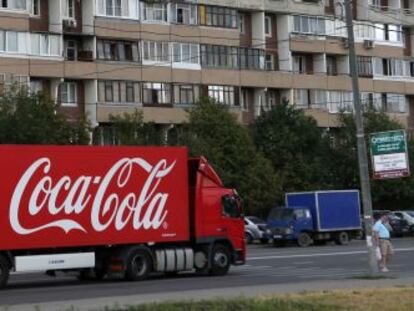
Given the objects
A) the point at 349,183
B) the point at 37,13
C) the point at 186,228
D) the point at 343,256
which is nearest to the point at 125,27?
the point at 37,13

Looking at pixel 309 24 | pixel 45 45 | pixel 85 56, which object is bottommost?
pixel 85 56

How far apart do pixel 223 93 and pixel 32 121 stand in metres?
22.0

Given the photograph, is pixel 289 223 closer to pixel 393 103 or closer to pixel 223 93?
pixel 223 93

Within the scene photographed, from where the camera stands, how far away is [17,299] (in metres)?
21.9

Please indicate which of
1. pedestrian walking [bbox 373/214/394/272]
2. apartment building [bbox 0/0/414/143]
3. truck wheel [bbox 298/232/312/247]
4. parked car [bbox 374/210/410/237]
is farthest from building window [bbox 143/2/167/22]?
pedestrian walking [bbox 373/214/394/272]

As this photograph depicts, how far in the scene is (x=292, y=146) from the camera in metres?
69.6

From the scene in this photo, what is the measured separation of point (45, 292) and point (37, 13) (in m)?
43.5

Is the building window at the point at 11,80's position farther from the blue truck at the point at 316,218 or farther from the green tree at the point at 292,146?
the blue truck at the point at 316,218

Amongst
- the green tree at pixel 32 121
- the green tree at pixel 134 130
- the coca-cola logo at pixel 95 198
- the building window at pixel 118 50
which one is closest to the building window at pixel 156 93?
the building window at pixel 118 50

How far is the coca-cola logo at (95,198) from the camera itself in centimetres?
2588

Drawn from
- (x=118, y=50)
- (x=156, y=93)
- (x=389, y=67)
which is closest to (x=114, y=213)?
(x=118, y=50)

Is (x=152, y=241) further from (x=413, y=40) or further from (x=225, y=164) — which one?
(x=413, y=40)

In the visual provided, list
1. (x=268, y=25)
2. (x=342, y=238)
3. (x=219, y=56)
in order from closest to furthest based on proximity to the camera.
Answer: (x=342, y=238) < (x=219, y=56) < (x=268, y=25)

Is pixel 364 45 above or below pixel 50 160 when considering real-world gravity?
above
